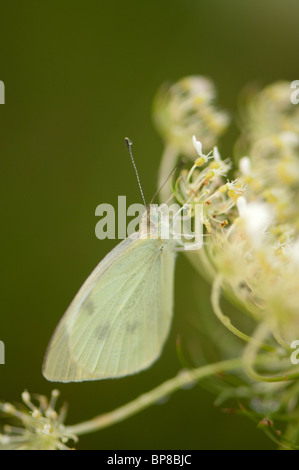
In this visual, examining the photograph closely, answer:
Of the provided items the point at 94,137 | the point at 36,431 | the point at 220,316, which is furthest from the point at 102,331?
the point at 94,137

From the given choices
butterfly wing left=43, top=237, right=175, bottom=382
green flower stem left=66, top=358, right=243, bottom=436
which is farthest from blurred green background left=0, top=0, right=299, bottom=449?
green flower stem left=66, top=358, right=243, bottom=436

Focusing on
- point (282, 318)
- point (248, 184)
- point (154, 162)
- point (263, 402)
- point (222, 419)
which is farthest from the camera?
point (154, 162)

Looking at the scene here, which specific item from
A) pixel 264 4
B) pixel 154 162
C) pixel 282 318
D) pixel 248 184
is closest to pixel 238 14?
pixel 264 4

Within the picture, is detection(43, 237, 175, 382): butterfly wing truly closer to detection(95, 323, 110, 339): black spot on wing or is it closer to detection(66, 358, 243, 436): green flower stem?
detection(95, 323, 110, 339): black spot on wing
